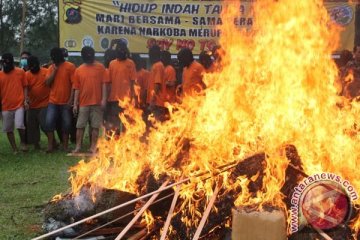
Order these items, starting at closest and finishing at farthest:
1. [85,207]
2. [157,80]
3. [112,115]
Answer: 1. [85,207]
2. [157,80]
3. [112,115]

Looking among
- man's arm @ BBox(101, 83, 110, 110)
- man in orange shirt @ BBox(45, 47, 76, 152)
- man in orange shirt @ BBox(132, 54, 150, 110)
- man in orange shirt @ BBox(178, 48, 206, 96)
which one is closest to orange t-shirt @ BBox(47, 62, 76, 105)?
man in orange shirt @ BBox(45, 47, 76, 152)

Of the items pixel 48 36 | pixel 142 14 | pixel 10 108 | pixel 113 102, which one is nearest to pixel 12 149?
pixel 10 108

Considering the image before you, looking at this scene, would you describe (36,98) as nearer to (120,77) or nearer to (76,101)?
(76,101)

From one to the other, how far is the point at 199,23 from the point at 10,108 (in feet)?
15.1

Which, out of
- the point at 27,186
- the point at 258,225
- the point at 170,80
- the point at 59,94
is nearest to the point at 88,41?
the point at 59,94

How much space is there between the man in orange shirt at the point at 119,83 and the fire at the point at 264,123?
13.4ft

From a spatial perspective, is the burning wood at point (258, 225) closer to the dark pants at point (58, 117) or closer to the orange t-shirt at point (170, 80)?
the orange t-shirt at point (170, 80)

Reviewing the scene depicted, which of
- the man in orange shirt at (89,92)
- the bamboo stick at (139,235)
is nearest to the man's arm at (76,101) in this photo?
the man in orange shirt at (89,92)

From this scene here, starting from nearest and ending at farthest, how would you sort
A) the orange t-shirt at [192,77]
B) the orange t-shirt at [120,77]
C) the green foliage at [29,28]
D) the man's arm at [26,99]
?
the orange t-shirt at [192,77]
the orange t-shirt at [120,77]
the man's arm at [26,99]
the green foliage at [29,28]

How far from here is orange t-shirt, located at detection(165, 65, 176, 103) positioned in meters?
10.5

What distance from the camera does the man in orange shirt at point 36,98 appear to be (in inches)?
454

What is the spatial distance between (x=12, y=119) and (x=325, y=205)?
7.95 meters

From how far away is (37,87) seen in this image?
11.5 m

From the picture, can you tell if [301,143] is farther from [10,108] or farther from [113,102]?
[10,108]
